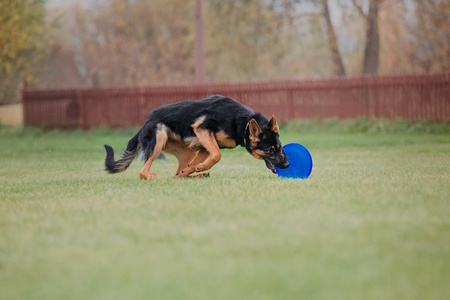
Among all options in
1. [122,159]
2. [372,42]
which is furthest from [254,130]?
[372,42]

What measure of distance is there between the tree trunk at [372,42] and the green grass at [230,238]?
18223 millimetres

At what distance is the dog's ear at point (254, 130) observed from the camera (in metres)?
7.39

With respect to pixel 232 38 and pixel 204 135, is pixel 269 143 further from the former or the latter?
pixel 232 38

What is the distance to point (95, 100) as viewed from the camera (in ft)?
80.2

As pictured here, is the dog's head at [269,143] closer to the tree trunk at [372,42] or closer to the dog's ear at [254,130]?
the dog's ear at [254,130]

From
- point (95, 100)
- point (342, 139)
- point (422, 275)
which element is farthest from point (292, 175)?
point (95, 100)

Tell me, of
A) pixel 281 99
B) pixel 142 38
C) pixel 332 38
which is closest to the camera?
pixel 281 99

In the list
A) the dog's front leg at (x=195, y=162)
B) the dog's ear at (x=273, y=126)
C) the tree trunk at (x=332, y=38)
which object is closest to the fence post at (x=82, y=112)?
the tree trunk at (x=332, y=38)

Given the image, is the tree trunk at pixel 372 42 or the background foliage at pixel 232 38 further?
the background foliage at pixel 232 38

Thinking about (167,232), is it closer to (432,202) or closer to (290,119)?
(432,202)

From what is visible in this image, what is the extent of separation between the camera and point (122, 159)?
8234 mm

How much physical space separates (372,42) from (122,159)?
19926 millimetres

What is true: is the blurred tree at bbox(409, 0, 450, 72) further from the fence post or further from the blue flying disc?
the blue flying disc

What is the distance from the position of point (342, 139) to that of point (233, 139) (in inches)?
373
